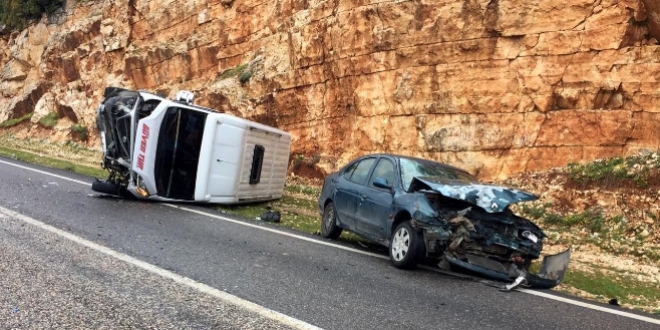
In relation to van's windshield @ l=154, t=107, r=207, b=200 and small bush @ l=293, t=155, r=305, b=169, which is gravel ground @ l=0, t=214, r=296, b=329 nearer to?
van's windshield @ l=154, t=107, r=207, b=200

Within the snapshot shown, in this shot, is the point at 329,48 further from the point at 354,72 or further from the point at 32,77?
the point at 32,77

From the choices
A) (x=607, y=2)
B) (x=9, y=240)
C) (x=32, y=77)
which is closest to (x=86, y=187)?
(x=9, y=240)

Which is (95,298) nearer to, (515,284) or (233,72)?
(515,284)

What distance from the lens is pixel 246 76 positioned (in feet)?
76.8

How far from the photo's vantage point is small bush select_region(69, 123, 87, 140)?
3127cm

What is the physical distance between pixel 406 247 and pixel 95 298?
3.84 m

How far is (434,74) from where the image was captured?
1656cm

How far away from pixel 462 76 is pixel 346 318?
11773 millimetres

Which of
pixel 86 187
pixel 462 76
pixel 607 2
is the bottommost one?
pixel 86 187

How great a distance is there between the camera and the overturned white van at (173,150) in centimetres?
1258

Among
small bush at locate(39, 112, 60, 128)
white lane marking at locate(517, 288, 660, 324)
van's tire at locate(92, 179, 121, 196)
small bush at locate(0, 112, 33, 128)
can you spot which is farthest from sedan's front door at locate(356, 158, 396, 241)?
small bush at locate(0, 112, 33, 128)

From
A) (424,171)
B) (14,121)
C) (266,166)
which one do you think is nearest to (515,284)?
(424,171)

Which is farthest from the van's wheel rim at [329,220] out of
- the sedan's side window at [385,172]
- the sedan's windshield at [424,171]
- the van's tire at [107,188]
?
the van's tire at [107,188]

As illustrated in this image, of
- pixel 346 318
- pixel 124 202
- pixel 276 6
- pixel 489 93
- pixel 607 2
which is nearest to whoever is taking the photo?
pixel 346 318
